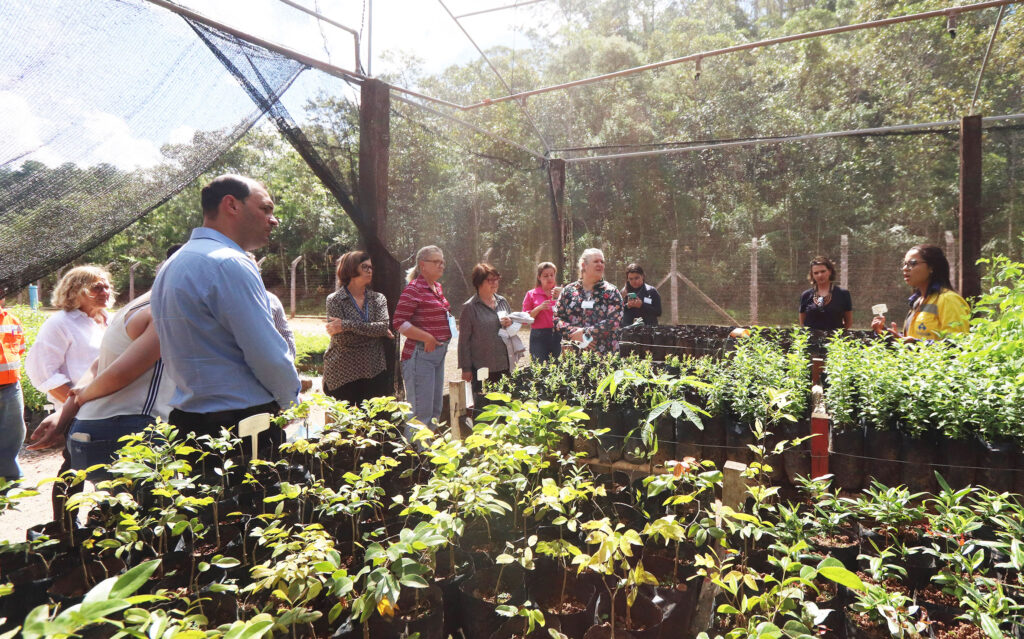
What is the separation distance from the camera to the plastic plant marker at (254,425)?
5.77ft

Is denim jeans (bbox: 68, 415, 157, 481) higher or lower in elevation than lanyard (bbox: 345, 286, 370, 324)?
lower

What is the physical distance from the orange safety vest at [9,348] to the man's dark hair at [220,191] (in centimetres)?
178

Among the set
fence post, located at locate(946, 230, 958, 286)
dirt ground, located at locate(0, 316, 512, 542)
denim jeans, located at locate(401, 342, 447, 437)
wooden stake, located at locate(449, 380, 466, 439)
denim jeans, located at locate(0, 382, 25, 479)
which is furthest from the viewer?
fence post, located at locate(946, 230, 958, 286)

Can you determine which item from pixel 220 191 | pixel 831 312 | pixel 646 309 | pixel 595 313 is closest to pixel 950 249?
pixel 831 312

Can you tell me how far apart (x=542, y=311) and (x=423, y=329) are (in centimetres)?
123

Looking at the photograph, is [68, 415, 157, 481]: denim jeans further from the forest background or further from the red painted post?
the forest background

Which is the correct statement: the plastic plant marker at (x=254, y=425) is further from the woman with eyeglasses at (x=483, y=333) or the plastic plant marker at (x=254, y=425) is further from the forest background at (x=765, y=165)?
the forest background at (x=765, y=165)

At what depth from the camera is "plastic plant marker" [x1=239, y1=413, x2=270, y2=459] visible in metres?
1.76

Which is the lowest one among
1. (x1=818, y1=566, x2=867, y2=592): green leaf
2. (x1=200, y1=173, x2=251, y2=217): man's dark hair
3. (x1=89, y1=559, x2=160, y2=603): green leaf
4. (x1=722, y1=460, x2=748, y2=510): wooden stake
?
(x1=722, y1=460, x2=748, y2=510): wooden stake

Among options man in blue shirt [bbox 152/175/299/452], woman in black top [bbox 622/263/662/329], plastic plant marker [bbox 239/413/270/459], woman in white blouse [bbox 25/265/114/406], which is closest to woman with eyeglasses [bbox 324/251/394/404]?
woman in white blouse [bbox 25/265/114/406]

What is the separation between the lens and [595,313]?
411 centimetres

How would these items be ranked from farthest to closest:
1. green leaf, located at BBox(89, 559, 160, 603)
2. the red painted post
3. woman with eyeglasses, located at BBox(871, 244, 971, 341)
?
woman with eyeglasses, located at BBox(871, 244, 971, 341)
the red painted post
green leaf, located at BBox(89, 559, 160, 603)

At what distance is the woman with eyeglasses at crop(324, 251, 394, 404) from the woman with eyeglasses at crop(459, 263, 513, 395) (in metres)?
0.55

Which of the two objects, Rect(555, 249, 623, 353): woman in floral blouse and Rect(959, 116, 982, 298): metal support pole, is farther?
Rect(959, 116, 982, 298): metal support pole
